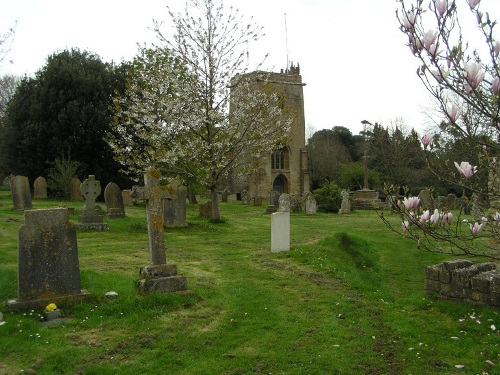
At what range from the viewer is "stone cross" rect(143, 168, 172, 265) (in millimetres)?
7359

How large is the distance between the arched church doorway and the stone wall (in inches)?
1671

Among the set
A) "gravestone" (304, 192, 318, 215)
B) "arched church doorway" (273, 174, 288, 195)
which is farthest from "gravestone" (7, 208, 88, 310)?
"arched church doorway" (273, 174, 288, 195)

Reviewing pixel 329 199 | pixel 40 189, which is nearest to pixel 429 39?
pixel 329 199

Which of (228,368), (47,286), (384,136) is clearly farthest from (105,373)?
(384,136)

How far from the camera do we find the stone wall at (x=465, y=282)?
7.09m

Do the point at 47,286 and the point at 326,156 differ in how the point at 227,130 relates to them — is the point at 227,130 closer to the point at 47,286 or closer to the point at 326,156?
the point at 47,286

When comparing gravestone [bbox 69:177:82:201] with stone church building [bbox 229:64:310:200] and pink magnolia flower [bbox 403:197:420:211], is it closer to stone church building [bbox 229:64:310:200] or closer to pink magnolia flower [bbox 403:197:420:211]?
pink magnolia flower [bbox 403:197:420:211]

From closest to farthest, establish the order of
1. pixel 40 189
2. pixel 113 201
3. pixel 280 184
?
pixel 113 201
pixel 40 189
pixel 280 184

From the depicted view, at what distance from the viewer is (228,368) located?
4.98m

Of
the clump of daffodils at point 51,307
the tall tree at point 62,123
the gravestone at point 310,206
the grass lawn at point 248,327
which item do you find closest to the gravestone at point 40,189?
the tall tree at point 62,123

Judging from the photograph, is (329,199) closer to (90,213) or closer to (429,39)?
(90,213)

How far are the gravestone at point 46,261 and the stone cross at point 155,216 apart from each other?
117 centimetres

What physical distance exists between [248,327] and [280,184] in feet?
148

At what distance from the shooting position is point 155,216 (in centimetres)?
759
